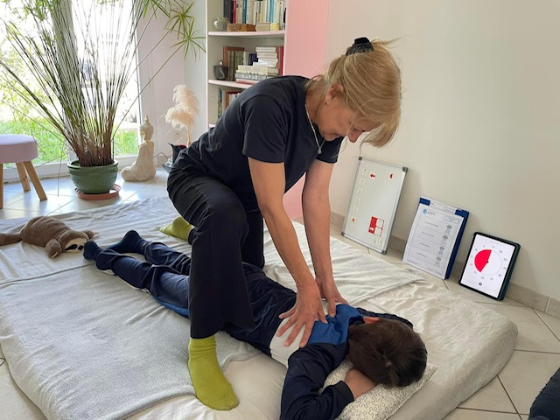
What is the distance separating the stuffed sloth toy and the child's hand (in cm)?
144

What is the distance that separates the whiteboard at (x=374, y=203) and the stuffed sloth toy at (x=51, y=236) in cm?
149

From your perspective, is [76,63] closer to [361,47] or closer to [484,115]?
[361,47]

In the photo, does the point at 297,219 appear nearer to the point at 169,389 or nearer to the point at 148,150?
the point at 148,150

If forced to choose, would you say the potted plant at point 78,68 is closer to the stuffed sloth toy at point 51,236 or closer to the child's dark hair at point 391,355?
the stuffed sloth toy at point 51,236

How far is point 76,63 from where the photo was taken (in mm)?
2775

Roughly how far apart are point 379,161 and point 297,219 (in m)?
0.67

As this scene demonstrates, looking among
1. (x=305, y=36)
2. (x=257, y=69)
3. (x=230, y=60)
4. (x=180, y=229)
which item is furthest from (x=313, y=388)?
(x=230, y=60)

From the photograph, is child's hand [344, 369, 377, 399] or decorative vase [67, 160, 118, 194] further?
decorative vase [67, 160, 118, 194]

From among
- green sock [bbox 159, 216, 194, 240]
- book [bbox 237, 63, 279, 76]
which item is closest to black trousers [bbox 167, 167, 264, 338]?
green sock [bbox 159, 216, 194, 240]

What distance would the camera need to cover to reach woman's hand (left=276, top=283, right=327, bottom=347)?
1.22 m

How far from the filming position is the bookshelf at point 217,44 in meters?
3.15

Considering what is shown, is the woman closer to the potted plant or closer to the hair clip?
the hair clip

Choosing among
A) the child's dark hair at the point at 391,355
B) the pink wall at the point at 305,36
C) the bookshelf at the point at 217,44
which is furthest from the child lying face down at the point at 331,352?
the bookshelf at the point at 217,44

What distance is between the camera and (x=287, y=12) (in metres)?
2.51
